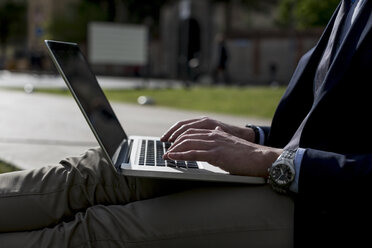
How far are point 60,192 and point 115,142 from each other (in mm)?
511

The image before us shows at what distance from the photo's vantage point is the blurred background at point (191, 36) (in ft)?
74.9

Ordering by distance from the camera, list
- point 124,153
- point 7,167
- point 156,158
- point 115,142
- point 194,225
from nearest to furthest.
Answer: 1. point 194,225
2. point 156,158
3. point 124,153
4. point 115,142
5. point 7,167

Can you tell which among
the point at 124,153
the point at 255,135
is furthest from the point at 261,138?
the point at 124,153

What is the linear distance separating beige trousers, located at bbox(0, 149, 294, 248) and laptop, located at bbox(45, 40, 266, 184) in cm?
→ 6

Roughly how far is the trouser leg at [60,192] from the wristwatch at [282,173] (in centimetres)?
35

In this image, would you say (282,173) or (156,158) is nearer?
(282,173)

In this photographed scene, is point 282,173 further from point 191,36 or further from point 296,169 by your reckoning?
point 191,36

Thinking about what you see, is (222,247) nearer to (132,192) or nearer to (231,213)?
(231,213)

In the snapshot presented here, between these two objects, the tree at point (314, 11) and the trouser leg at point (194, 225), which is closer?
the trouser leg at point (194, 225)

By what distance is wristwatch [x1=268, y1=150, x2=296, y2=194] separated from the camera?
5.89 feet

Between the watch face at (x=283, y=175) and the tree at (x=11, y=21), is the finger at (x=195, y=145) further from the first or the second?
the tree at (x=11, y=21)

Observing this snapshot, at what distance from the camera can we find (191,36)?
44.5 metres

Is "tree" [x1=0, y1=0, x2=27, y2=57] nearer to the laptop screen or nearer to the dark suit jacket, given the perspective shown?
the laptop screen

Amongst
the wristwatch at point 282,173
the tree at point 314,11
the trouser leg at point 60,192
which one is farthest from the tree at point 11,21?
the wristwatch at point 282,173
